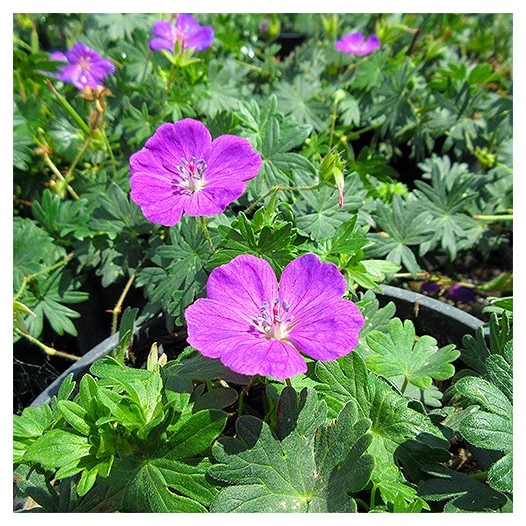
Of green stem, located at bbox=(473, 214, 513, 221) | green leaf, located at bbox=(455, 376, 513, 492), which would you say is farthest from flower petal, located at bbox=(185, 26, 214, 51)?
green leaf, located at bbox=(455, 376, 513, 492)

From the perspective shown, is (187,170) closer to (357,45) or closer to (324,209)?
(324,209)

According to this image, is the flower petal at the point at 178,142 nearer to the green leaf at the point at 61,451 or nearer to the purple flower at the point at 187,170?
the purple flower at the point at 187,170

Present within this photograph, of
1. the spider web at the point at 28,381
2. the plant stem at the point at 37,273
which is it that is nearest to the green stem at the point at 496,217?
the plant stem at the point at 37,273

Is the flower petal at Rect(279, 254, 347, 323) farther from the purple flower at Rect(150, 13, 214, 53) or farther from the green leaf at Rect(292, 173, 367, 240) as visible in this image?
the purple flower at Rect(150, 13, 214, 53)

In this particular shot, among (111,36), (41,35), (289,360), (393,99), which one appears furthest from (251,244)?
(41,35)

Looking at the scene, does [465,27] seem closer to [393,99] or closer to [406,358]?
[393,99]

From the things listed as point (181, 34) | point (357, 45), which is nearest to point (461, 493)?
point (181, 34)

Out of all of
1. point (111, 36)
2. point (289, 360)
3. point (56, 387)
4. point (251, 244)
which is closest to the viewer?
point (289, 360)
